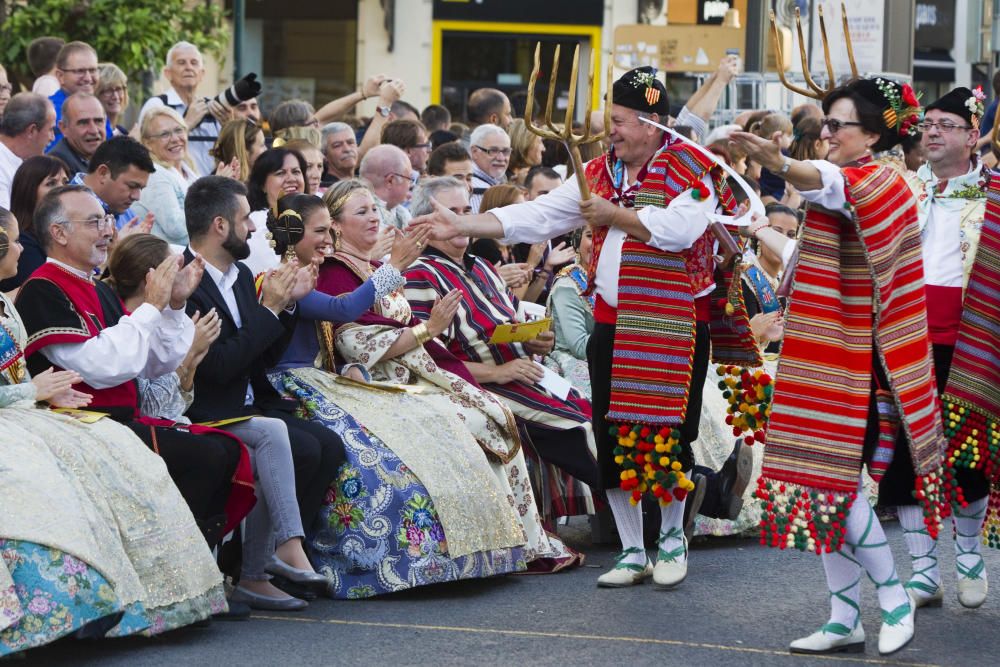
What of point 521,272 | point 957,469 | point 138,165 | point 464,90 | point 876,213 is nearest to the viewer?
point 876,213

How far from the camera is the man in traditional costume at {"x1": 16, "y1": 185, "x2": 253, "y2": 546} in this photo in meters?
5.77

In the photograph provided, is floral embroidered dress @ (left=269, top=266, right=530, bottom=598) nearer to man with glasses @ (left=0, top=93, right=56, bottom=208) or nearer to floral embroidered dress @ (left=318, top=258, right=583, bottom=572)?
floral embroidered dress @ (left=318, top=258, right=583, bottom=572)

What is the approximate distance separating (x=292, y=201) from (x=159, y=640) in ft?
6.74

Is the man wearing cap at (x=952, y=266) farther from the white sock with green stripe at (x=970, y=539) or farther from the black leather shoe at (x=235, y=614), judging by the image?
the black leather shoe at (x=235, y=614)

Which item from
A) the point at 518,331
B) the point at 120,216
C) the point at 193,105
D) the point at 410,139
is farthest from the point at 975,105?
the point at 193,105

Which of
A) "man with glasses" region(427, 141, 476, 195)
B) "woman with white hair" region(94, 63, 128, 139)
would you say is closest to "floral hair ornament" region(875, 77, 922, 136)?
"man with glasses" region(427, 141, 476, 195)

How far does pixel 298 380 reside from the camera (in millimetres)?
6766

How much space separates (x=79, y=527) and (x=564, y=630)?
175cm

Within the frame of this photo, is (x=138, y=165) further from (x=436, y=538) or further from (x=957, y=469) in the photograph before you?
(x=957, y=469)

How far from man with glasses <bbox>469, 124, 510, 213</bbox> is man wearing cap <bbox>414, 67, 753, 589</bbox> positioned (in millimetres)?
3578

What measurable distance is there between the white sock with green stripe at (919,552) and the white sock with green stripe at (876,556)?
573mm

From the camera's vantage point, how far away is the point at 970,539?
6.34 m

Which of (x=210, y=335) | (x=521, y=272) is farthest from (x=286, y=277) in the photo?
(x=521, y=272)

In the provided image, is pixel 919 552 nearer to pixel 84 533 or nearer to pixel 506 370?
pixel 506 370
